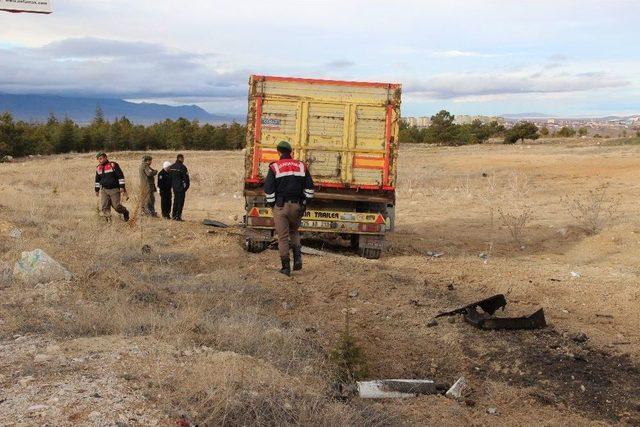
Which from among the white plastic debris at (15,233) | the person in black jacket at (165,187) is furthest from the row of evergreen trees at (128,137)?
the white plastic debris at (15,233)

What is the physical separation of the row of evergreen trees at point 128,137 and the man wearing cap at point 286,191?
54.9 meters

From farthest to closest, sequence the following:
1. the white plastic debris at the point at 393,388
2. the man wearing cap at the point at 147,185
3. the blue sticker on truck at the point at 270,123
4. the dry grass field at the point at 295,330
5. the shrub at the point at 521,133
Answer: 1. the shrub at the point at 521,133
2. the man wearing cap at the point at 147,185
3. the blue sticker on truck at the point at 270,123
4. the white plastic debris at the point at 393,388
5. the dry grass field at the point at 295,330

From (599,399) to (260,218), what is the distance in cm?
644

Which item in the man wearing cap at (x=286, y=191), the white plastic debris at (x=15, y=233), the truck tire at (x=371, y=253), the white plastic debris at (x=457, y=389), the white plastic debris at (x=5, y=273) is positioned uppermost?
the man wearing cap at (x=286, y=191)

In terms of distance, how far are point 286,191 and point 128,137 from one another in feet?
199

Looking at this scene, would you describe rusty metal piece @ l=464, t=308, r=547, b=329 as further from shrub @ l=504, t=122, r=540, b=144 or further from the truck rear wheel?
shrub @ l=504, t=122, r=540, b=144

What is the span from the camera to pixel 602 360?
6.00 metres

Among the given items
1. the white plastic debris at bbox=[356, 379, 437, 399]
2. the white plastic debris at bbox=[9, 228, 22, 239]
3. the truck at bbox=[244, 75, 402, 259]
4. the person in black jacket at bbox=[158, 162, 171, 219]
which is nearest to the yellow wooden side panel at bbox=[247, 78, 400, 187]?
the truck at bbox=[244, 75, 402, 259]

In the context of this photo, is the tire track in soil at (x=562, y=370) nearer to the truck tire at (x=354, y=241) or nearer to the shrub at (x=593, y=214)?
the truck tire at (x=354, y=241)

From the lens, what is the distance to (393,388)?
516cm

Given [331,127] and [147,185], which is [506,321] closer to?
[331,127]

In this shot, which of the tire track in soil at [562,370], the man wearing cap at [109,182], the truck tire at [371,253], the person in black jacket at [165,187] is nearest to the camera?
the tire track in soil at [562,370]

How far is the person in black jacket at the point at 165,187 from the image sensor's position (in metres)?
15.2

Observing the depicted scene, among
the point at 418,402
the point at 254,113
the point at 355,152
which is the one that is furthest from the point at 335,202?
the point at 418,402
